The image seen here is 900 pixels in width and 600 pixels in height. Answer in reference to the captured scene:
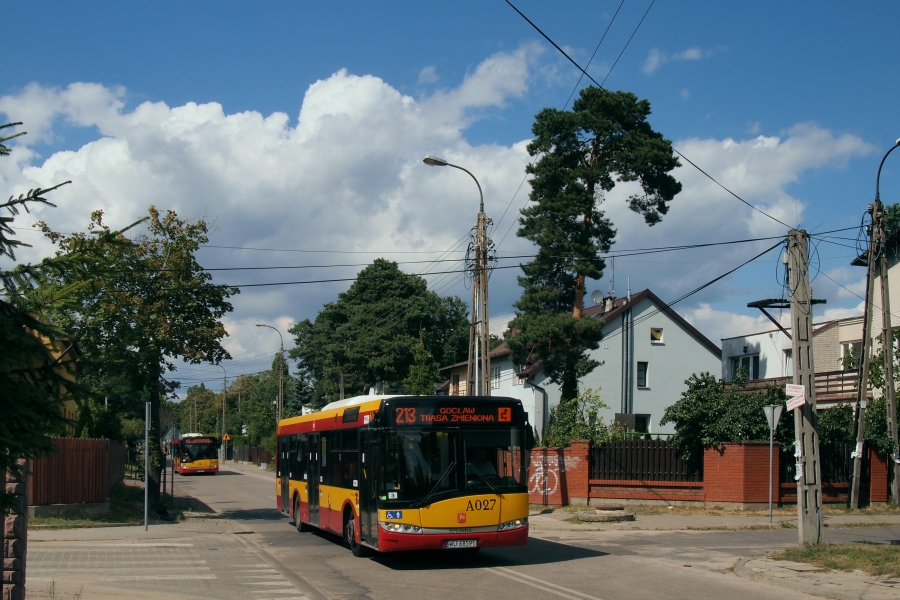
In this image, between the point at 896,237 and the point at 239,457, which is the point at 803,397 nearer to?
the point at 896,237

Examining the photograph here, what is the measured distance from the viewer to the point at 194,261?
23125 mm

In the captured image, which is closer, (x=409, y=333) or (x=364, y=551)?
(x=364, y=551)

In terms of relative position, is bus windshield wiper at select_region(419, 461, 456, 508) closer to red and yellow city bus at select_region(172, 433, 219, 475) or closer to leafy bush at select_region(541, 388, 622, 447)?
leafy bush at select_region(541, 388, 622, 447)

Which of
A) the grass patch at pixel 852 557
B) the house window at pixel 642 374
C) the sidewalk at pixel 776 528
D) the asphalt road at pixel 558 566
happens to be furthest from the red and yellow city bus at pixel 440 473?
the house window at pixel 642 374

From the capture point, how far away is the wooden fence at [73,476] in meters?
20.7

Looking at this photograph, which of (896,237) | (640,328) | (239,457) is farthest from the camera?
(239,457)

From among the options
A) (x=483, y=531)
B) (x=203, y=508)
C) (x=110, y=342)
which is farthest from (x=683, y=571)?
(x=203, y=508)

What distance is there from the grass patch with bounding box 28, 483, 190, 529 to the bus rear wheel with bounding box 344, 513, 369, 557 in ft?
29.3

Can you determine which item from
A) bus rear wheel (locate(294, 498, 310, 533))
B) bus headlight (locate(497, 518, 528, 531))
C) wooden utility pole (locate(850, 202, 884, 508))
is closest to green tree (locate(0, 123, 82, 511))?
bus headlight (locate(497, 518, 528, 531))

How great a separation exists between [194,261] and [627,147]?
57.5ft

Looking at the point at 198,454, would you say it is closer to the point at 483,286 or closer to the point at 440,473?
the point at 483,286

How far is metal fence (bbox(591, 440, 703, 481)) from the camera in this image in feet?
82.2

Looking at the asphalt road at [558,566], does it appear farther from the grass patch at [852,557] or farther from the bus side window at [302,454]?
the bus side window at [302,454]

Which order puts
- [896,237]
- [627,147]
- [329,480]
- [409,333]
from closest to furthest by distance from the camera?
[329,480]
[627,147]
[896,237]
[409,333]
